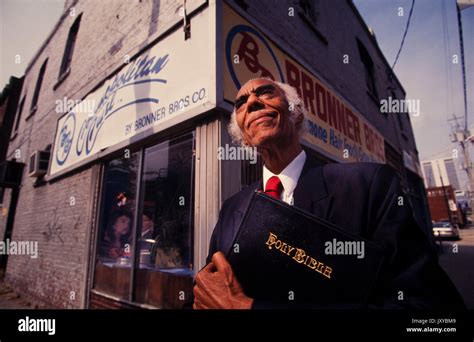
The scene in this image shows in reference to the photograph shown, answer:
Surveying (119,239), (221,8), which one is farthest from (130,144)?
(221,8)

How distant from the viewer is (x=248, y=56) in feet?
9.73

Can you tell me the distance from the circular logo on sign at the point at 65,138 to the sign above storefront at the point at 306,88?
403cm

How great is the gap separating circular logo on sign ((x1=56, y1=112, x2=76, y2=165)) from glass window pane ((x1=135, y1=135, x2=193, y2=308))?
2734 mm

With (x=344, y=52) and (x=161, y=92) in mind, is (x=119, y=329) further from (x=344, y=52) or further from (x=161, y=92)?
(x=344, y=52)

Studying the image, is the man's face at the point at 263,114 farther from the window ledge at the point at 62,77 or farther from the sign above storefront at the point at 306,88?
the window ledge at the point at 62,77

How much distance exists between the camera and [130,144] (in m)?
3.45

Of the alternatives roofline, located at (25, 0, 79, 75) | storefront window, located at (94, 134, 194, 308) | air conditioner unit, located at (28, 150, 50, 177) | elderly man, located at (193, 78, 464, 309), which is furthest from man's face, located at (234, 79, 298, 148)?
roofline, located at (25, 0, 79, 75)

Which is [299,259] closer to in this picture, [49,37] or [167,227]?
[167,227]

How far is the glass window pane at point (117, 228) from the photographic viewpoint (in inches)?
138

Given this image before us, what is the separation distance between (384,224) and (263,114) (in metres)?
0.94

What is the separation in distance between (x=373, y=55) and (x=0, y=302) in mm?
12669

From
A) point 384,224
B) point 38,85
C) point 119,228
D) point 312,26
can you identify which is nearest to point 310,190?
point 384,224

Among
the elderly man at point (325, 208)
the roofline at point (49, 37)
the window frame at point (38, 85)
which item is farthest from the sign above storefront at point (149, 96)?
the window frame at point (38, 85)

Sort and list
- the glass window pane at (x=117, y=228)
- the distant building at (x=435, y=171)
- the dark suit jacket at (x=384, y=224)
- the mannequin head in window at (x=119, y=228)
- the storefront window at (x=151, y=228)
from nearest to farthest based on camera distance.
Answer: the dark suit jacket at (x=384, y=224) → the storefront window at (x=151, y=228) → the glass window pane at (x=117, y=228) → the mannequin head in window at (x=119, y=228) → the distant building at (x=435, y=171)
